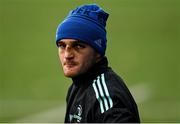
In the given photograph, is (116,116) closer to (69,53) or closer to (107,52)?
(69,53)

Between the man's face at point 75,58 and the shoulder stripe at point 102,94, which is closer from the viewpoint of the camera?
the shoulder stripe at point 102,94

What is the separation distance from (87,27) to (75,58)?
0.57ft

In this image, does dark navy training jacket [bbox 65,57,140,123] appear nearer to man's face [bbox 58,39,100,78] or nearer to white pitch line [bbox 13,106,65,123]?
man's face [bbox 58,39,100,78]

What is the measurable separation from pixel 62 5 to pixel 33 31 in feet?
A: 2.12

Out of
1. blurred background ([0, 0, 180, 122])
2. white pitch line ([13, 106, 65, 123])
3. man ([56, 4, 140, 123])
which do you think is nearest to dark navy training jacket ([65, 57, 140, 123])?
man ([56, 4, 140, 123])

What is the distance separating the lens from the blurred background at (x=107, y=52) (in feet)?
34.6

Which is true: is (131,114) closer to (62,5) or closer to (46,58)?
(46,58)

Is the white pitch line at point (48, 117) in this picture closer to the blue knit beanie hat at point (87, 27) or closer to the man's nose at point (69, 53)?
the blue knit beanie hat at point (87, 27)

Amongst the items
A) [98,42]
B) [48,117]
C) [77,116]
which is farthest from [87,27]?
[48,117]

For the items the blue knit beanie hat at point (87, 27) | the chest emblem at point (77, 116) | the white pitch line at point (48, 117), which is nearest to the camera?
the chest emblem at point (77, 116)

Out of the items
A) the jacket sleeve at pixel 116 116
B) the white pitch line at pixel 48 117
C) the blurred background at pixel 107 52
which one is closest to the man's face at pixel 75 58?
the jacket sleeve at pixel 116 116

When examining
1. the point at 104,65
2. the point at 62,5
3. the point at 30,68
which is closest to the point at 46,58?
the point at 30,68

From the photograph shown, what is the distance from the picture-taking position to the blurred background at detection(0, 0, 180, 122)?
1055cm

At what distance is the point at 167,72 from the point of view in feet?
39.1
